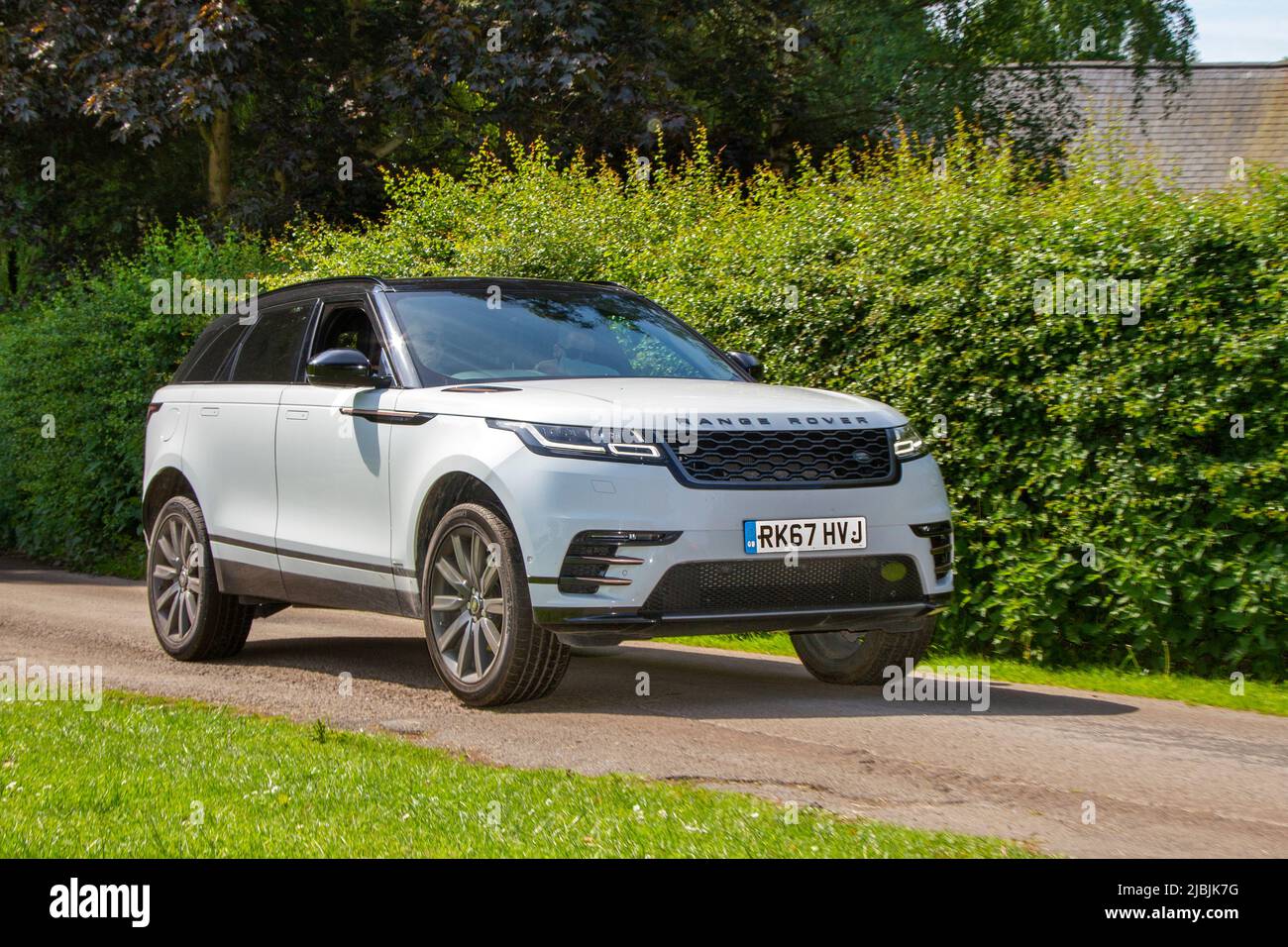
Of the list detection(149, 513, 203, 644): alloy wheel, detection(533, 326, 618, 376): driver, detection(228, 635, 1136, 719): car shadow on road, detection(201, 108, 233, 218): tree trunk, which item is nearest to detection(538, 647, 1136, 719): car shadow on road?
detection(228, 635, 1136, 719): car shadow on road

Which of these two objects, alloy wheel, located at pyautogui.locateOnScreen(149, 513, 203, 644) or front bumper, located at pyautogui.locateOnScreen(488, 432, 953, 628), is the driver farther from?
alloy wheel, located at pyautogui.locateOnScreen(149, 513, 203, 644)

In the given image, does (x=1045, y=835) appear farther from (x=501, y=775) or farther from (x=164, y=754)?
(x=164, y=754)

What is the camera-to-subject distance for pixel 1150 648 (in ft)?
29.1

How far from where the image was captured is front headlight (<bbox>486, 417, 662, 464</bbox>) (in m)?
6.77

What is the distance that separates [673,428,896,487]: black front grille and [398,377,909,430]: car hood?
46 mm

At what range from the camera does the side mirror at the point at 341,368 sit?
25.4 feet

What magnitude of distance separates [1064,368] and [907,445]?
189 centimetres

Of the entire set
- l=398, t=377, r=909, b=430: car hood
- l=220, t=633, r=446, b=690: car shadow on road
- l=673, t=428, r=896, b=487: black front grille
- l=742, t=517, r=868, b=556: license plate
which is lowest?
l=220, t=633, r=446, b=690: car shadow on road

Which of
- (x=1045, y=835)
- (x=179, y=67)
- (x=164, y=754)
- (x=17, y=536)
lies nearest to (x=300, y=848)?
(x=164, y=754)

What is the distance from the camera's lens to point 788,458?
6.95 meters

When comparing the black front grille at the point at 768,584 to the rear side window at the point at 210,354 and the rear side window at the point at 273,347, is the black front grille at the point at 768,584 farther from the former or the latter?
the rear side window at the point at 210,354

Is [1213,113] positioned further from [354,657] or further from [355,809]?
[355,809]

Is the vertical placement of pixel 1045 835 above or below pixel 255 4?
below
